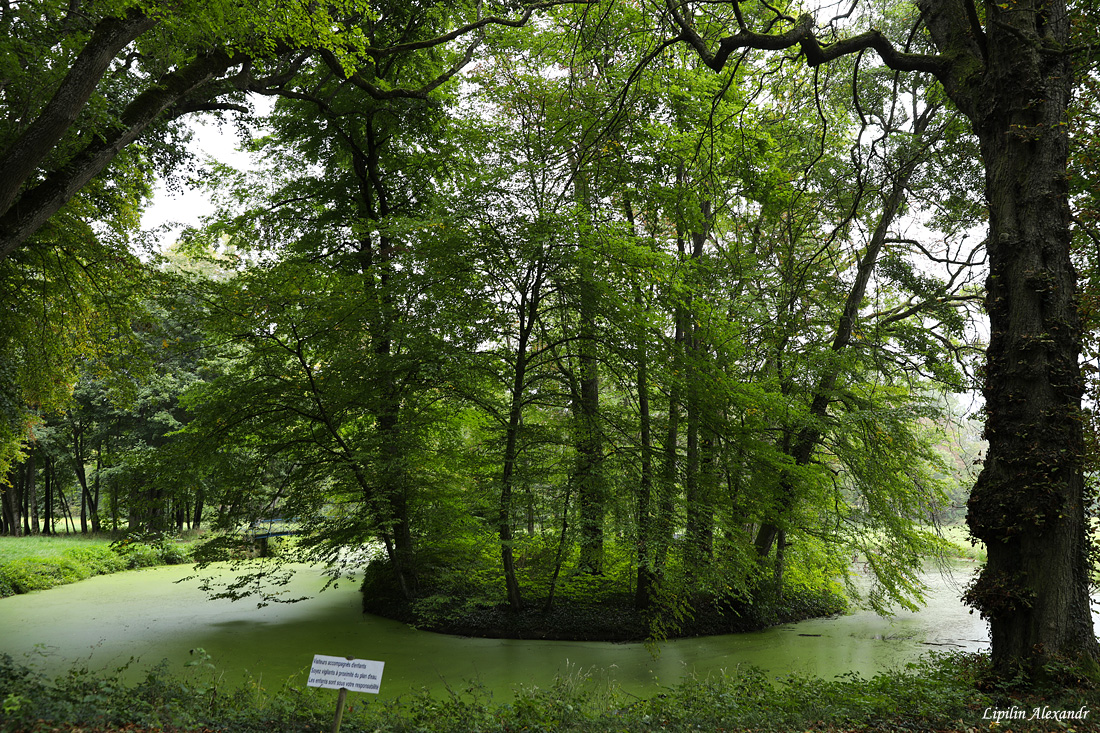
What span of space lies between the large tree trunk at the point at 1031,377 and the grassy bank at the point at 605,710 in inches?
18.9

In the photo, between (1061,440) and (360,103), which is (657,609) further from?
(360,103)

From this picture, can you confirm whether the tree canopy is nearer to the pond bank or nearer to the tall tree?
the pond bank

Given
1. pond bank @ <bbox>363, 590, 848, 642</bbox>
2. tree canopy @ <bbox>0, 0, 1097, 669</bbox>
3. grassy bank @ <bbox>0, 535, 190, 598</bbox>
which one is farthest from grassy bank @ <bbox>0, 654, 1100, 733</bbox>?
grassy bank @ <bbox>0, 535, 190, 598</bbox>

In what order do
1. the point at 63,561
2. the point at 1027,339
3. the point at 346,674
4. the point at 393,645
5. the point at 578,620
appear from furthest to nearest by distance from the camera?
the point at 63,561 < the point at 578,620 < the point at 393,645 < the point at 1027,339 < the point at 346,674

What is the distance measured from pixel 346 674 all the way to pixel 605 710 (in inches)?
91.3

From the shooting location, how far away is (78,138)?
5.92 meters

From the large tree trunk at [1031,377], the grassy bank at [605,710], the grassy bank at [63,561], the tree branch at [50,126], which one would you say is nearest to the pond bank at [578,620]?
the grassy bank at [605,710]

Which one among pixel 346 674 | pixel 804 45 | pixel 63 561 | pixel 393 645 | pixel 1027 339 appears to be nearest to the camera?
pixel 346 674

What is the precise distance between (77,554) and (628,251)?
1491cm

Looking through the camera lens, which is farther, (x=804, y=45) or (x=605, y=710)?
(x=605, y=710)

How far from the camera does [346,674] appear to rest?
3.22 m

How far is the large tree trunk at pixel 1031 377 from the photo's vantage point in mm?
3789

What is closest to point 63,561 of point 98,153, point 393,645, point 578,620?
point 393,645

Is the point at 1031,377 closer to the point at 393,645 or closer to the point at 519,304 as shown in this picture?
the point at 519,304
